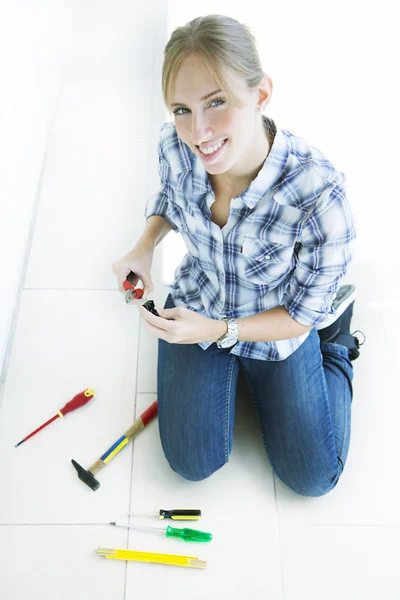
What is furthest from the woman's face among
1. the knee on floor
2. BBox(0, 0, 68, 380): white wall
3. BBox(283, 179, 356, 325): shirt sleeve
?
BBox(0, 0, 68, 380): white wall

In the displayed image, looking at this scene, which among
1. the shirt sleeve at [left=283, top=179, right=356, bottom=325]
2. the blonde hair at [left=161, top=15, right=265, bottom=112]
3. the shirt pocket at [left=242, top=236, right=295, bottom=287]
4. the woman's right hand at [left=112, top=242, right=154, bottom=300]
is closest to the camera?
Result: the blonde hair at [left=161, top=15, right=265, bottom=112]

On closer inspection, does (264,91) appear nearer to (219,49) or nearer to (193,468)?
(219,49)

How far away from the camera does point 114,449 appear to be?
1.37 m

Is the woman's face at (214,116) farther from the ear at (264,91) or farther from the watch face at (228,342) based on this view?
A: the watch face at (228,342)

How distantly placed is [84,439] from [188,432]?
11.9 inches

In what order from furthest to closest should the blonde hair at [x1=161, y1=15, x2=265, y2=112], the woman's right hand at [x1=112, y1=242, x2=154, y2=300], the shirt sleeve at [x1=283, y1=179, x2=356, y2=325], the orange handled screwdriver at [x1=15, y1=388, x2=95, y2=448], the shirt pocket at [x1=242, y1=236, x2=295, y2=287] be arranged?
1. the orange handled screwdriver at [x1=15, y1=388, x2=95, y2=448]
2. the woman's right hand at [x1=112, y1=242, x2=154, y2=300]
3. the shirt pocket at [x1=242, y1=236, x2=295, y2=287]
4. the shirt sleeve at [x1=283, y1=179, x2=356, y2=325]
5. the blonde hair at [x1=161, y1=15, x2=265, y2=112]

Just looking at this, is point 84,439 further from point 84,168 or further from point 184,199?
point 84,168

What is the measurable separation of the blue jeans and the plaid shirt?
2.2 inches

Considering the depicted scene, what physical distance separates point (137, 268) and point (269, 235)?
0.32m

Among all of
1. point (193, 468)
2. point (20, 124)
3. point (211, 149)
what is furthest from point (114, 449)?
point (20, 124)

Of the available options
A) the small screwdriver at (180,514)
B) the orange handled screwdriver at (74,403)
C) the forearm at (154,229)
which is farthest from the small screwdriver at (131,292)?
the small screwdriver at (180,514)

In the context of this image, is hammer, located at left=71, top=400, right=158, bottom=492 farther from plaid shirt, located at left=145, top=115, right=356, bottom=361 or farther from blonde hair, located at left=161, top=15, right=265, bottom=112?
blonde hair, located at left=161, top=15, right=265, bottom=112

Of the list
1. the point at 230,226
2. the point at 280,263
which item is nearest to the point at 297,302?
the point at 280,263

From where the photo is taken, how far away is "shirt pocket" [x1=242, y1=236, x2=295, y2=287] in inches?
42.4
